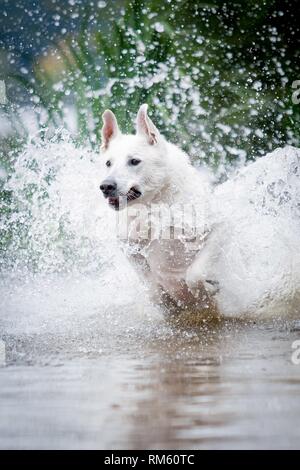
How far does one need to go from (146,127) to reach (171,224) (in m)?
0.65

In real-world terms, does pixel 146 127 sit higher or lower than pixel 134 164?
higher

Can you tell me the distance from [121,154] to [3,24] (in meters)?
7.93

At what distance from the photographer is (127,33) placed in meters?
10.4

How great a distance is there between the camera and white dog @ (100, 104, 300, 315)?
478 cm

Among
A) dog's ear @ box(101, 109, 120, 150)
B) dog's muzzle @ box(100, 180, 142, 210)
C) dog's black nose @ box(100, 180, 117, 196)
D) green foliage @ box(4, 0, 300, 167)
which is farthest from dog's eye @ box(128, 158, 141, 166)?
green foliage @ box(4, 0, 300, 167)

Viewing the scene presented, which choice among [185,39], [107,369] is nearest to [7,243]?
[185,39]

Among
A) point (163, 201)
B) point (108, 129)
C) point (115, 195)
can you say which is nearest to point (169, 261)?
point (163, 201)

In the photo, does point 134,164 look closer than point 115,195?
No

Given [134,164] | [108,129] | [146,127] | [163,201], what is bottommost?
[163,201]

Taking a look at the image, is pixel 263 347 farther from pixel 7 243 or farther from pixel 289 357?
pixel 7 243

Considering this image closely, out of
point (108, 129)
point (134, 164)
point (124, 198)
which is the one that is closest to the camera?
point (124, 198)

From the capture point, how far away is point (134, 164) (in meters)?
4.79

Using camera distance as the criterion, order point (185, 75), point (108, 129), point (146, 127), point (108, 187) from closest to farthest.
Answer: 1. point (108, 187)
2. point (146, 127)
3. point (108, 129)
4. point (185, 75)

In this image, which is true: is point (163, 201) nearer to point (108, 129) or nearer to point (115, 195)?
point (115, 195)
